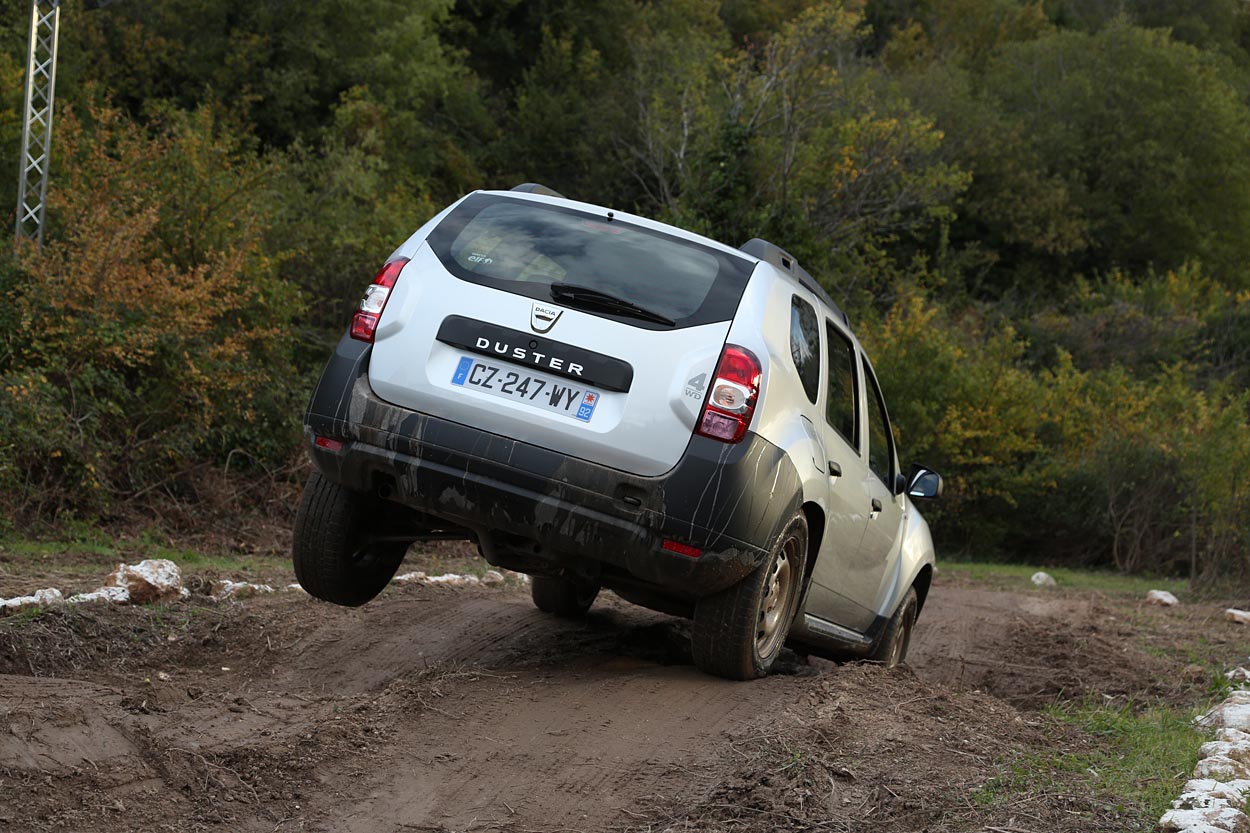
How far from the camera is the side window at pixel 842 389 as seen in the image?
261 inches

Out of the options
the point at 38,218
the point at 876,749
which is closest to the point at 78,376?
the point at 38,218

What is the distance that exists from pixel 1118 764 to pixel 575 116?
37.9 m

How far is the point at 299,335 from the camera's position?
18.5 metres

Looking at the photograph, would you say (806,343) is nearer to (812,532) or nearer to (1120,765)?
(812,532)

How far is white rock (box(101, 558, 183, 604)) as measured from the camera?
25.1 feet

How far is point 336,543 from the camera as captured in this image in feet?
20.1

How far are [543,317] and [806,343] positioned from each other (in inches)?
52.8

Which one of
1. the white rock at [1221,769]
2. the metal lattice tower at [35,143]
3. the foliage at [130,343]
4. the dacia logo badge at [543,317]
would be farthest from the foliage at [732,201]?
the white rock at [1221,769]

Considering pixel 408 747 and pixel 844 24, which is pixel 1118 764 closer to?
pixel 408 747

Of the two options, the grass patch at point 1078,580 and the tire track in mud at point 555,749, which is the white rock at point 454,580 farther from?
the grass patch at point 1078,580

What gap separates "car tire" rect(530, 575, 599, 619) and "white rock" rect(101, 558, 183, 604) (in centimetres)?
207

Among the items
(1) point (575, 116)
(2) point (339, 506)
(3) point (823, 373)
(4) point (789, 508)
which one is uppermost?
(1) point (575, 116)

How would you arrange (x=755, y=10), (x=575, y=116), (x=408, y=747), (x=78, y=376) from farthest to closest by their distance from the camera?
(x=755, y=10), (x=575, y=116), (x=78, y=376), (x=408, y=747)

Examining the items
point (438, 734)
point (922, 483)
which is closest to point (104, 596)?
point (438, 734)
